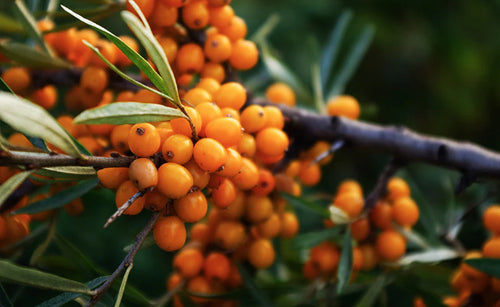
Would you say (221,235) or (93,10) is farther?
(221,235)

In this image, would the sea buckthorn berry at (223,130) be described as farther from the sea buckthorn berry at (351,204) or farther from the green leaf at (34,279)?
the sea buckthorn berry at (351,204)

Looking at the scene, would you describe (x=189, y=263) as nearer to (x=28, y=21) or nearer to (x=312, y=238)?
(x=312, y=238)

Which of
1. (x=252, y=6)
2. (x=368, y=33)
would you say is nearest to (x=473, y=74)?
(x=368, y=33)

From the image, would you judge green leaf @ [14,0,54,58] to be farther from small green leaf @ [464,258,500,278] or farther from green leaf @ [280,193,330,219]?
small green leaf @ [464,258,500,278]

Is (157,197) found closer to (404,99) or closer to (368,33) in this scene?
(368,33)

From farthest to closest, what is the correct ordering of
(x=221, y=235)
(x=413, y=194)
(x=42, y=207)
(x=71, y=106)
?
(x=413, y=194) → (x=71, y=106) → (x=221, y=235) → (x=42, y=207)

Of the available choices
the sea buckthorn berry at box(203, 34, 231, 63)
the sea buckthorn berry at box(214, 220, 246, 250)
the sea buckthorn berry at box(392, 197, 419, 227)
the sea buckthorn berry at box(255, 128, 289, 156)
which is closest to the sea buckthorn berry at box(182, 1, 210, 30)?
the sea buckthorn berry at box(203, 34, 231, 63)

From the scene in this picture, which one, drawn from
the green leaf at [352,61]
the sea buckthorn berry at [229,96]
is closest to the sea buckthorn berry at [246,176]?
the sea buckthorn berry at [229,96]
